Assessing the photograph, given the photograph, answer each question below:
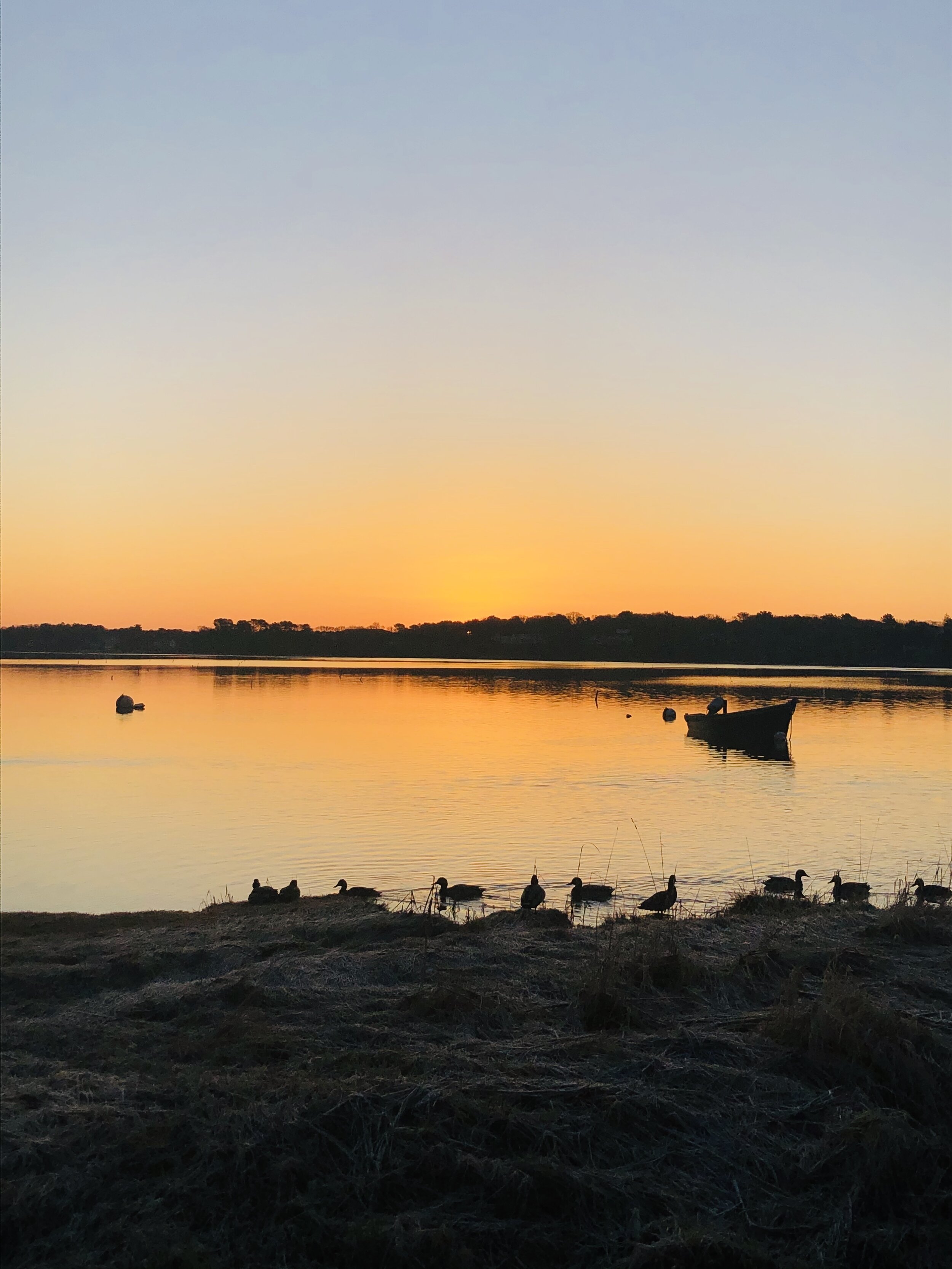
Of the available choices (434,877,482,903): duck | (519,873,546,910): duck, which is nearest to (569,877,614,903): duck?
(519,873,546,910): duck

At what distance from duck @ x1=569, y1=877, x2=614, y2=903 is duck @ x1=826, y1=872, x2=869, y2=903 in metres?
3.31

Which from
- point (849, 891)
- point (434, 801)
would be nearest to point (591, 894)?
point (849, 891)

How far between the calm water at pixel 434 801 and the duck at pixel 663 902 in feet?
3.37

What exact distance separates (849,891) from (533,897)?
4901 mm

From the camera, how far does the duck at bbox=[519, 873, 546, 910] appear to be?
15250 millimetres

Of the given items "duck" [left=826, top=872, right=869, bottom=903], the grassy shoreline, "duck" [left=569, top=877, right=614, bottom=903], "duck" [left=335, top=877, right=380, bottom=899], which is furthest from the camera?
"duck" [left=569, top=877, right=614, bottom=903]

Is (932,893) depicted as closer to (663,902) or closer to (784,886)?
(784,886)

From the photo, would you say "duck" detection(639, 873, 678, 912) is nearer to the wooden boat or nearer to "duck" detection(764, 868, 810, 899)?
"duck" detection(764, 868, 810, 899)

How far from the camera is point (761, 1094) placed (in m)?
6.11

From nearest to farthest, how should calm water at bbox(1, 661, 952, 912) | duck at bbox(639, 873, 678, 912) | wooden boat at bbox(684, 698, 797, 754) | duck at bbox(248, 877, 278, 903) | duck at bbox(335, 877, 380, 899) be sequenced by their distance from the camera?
1. duck at bbox(639, 873, 678, 912)
2. duck at bbox(248, 877, 278, 903)
3. duck at bbox(335, 877, 380, 899)
4. calm water at bbox(1, 661, 952, 912)
5. wooden boat at bbox(684, 698, 797, 754)

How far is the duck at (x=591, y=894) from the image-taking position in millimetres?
15609

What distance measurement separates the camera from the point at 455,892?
16.0 meters

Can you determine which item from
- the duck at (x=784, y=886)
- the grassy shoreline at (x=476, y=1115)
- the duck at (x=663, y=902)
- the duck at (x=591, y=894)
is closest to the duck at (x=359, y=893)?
the duck at (x=591, y=894)

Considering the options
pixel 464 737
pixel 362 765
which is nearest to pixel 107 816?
pixel 362 765
